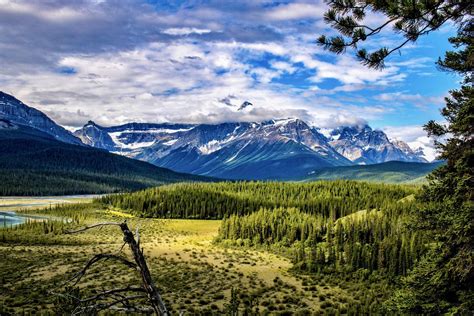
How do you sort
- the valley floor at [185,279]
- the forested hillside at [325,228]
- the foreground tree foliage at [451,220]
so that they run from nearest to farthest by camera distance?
the foreground tree foliage at [451,220] < the valley floor at [185,279] < the forested hillside at [325,228]

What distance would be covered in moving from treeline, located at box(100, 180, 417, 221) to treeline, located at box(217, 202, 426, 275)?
1364 inches

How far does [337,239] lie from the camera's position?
7231cm

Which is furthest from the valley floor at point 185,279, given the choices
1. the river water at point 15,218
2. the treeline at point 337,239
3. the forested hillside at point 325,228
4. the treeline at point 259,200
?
the treeline at point 259,200

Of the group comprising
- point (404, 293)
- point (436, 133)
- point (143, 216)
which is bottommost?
point (143, 216)

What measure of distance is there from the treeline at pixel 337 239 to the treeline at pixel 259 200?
34.7 metres

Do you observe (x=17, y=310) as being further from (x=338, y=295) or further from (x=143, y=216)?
(x=143, y=216)

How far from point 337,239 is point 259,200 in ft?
286

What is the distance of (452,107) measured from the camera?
62.0 ft

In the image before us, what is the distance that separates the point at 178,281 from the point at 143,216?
101m

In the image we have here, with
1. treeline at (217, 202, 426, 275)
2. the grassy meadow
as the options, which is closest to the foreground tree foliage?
the grassy meadow

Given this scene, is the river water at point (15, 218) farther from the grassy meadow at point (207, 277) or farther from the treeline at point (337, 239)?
the treeline at point (337, 239)

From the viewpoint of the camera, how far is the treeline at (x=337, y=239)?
179 feet

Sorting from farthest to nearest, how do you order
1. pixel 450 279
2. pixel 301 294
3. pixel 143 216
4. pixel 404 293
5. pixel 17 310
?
1. pixel 143 216
2. pixel 301 294
3. pixel 17 310
4. pixel 404 293
5. pixel 450 279

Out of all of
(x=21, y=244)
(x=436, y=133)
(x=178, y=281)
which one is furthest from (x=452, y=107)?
(x=21, y=244)
